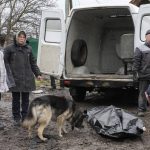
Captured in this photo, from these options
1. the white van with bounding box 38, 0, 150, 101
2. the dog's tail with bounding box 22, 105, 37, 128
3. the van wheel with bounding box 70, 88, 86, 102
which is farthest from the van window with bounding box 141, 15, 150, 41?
the dog's tail with bounding box 22, 105, 37, 128

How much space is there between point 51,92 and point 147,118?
4.81 m

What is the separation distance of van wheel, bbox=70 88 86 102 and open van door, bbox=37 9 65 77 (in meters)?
1.12

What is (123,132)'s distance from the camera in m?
6.94

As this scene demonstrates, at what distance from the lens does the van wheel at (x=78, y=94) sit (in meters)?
11.3

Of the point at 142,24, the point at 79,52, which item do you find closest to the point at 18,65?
the point at 142,24

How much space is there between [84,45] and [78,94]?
124cm

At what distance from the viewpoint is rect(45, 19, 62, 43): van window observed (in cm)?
1036

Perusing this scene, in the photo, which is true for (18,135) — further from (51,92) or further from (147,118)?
(51,92)

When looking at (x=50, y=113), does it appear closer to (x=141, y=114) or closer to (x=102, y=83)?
(x=141, y=114)

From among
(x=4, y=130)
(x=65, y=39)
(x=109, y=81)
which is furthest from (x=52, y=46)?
(x=4, y=130)

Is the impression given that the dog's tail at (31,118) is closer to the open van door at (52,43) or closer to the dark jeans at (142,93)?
the dark jeans at (142,93)

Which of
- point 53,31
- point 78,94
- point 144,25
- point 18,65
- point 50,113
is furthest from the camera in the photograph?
point 78,94

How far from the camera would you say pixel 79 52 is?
11.0 m

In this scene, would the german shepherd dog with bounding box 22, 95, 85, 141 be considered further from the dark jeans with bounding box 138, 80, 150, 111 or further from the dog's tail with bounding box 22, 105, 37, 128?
the dark jeans with bounding box 138, 80, 150, 111
